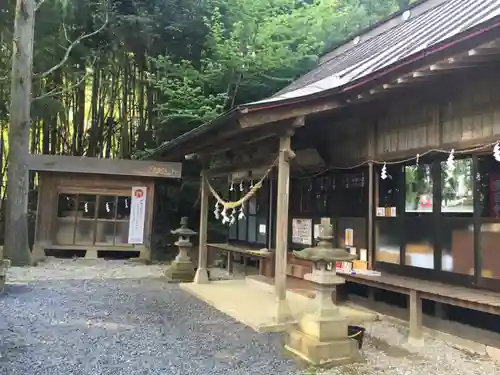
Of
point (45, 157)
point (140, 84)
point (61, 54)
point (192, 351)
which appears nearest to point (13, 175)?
point (45, 157)

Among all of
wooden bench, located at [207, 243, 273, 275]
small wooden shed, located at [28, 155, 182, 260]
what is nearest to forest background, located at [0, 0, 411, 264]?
small wooden shed, located at [28, 155, 182, 260]

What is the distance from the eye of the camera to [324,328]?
3.75 m

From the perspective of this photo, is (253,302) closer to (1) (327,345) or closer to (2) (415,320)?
(2) (415,320)

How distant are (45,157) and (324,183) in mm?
7538

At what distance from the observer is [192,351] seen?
398 centimetres

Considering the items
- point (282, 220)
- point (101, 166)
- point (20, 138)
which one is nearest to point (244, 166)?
point (282, 220)

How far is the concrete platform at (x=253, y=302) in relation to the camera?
16.7 feet

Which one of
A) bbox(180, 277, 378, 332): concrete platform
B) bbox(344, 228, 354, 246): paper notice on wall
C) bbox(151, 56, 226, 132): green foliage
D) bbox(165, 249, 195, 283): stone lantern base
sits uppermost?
bbox(151, 56, 226, 132): green foliage

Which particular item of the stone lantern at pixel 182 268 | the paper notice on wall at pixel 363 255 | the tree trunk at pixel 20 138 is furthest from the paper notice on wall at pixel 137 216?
the paper notice on wall at pixel 363 255

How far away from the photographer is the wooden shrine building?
412 cm

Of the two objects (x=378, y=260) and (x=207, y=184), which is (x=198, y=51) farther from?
(x=378, y=260)

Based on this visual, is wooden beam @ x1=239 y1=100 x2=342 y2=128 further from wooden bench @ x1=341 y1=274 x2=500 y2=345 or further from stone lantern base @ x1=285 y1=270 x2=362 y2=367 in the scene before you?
wooden bench @ x1=341 y1=274 x2=500 y2=345

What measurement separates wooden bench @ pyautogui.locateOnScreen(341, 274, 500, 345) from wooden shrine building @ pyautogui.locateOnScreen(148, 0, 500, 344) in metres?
0.01

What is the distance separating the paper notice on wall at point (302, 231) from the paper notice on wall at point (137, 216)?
521 cm
